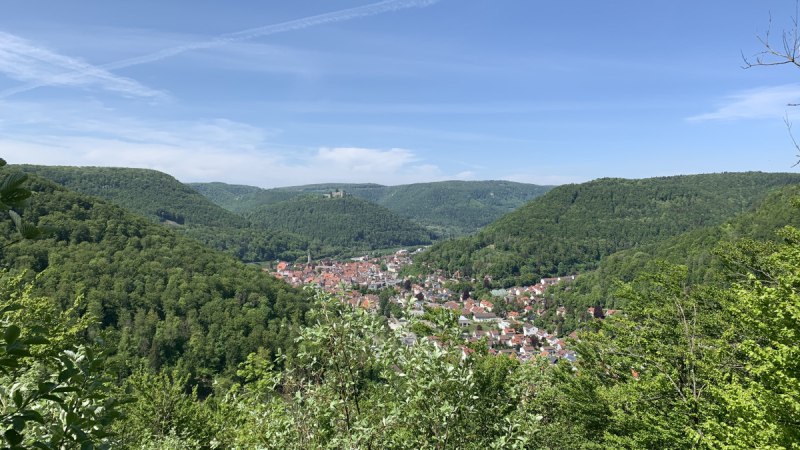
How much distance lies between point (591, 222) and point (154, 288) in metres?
146

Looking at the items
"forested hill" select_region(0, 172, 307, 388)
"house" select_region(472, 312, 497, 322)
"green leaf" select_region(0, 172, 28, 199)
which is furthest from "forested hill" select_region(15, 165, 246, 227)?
"green leaf" select_region(0, 172, 28, 199)

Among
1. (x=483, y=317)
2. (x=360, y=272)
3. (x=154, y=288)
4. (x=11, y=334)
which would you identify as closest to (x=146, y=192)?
(x=360, y=272)

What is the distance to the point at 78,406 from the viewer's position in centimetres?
238

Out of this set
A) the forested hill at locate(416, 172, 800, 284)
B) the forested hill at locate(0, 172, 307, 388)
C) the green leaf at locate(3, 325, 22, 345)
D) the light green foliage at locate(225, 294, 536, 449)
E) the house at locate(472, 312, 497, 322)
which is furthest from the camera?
the forested hill at locate(416, 172, 800, 284)

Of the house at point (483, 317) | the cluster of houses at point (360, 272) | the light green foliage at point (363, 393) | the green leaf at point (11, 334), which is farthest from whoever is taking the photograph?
the cluster of houses at point (360, 272)

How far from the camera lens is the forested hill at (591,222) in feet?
437

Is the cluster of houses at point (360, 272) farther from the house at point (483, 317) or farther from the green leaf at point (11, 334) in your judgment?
the green leaf at point (11, 334)

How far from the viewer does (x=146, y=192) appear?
176 metres

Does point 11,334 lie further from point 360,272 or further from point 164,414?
point 360,272

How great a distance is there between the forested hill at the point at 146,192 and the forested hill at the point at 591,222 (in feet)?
324

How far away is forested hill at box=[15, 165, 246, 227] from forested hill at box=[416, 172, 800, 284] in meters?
98.7

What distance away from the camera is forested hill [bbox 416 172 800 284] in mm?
133250

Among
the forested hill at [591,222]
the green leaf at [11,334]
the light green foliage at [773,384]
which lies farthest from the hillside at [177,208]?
the green leaf at [11,334]

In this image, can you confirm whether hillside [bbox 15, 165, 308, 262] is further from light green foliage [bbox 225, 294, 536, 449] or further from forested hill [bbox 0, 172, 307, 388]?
light green foliage [bbox 225, 294, 536, 449]
